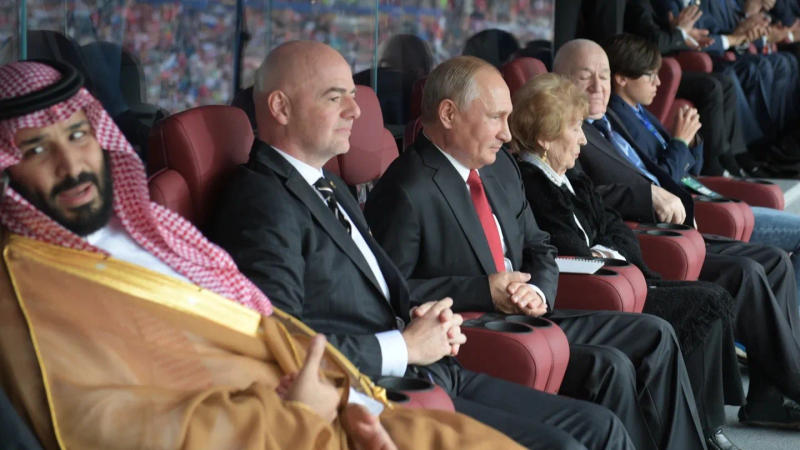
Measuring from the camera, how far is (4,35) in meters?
2.97

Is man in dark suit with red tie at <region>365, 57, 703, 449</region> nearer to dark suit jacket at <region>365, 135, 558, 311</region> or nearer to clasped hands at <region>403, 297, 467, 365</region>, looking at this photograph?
dark suit jacket at <region>365, 135, 558, 311</region>

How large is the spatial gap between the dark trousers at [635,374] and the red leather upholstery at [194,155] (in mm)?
1053

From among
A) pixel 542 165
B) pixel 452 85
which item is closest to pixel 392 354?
pixel 452 85

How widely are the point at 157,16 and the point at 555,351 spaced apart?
1.54m

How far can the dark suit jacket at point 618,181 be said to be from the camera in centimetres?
434

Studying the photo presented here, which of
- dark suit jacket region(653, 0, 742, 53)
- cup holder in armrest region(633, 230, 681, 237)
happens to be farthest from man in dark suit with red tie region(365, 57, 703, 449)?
dark suit jacket region(653, 0, 742, 53)

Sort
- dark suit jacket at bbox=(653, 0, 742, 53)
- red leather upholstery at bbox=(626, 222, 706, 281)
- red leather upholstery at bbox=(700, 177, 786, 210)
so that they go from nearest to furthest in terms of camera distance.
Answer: red leather upholstery at bbox=(626, 222, 706, 281) → red leather upholstery at bbox=(700, 177, 786, 210) → dark suit jacket at bbox=(653, 0, 742, 53)

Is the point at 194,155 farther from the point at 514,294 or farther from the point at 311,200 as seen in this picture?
the point at 514,294

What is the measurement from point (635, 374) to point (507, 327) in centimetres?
55

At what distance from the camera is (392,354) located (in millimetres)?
2508

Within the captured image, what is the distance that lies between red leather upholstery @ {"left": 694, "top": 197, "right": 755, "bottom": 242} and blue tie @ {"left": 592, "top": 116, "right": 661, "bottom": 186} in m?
0.20

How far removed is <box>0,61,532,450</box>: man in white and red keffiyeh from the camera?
1812 mm

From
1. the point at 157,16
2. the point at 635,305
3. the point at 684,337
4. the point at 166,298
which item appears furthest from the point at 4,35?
the point at 684,337

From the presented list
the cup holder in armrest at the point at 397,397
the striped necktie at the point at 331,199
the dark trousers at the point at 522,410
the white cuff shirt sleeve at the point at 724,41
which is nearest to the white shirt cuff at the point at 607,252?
the dark trousers at the point at 522,410
